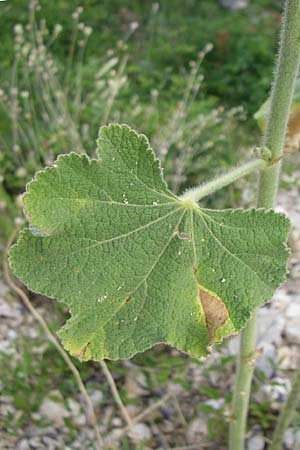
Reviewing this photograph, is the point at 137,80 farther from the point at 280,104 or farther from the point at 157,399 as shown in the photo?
the point at 280,104

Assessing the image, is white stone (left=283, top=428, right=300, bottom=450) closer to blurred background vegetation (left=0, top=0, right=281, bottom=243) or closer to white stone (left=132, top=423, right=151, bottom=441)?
white stone (left=132, top=423, right=151, bottom=441)

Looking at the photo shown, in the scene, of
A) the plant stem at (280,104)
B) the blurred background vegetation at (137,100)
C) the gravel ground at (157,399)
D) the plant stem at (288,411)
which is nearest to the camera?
the plant stem at (280,104)

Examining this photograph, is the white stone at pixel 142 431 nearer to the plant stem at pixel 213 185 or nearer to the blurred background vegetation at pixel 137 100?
the blurred background vegetation at pixel 137 100

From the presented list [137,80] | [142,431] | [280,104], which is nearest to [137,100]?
[137,80]

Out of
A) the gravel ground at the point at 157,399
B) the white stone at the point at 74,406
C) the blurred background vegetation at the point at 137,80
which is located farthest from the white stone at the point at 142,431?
the blurred background vegetation at the point at 137,80

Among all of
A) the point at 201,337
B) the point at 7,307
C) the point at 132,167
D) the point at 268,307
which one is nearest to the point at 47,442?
the point at 7,307

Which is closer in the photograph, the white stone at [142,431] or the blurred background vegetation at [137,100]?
the white stone at [142,431]
